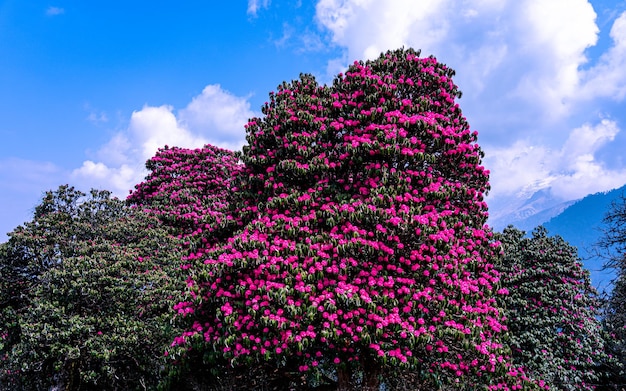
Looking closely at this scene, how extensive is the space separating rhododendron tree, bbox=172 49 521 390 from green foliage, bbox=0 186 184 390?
3.95 metres

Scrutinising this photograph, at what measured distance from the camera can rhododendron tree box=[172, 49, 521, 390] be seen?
9.90m

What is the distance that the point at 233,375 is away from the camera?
12.9 m

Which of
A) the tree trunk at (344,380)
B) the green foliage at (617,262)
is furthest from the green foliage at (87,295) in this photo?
the green foliage at (617,262)

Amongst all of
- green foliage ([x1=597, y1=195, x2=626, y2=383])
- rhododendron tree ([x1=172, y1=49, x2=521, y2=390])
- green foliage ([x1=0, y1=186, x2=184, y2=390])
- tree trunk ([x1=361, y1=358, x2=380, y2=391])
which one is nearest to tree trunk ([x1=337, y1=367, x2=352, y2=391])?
rhododendron tree ([x1=172, y1=49, x2=521, y2=390])

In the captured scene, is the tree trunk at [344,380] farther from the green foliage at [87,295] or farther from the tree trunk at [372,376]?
the green foliage at [87,295]

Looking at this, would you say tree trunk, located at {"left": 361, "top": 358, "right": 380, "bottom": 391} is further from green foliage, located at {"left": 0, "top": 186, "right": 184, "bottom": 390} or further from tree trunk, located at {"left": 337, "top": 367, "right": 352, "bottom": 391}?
green foliage, located at {"left": 0, "top": 186, "right": 184, "bottom": 390}

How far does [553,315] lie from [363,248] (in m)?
13.7

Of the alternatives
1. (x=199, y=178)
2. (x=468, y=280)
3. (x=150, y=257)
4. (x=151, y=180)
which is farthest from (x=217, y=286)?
(x=151, y=180)

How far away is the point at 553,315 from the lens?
19234 millimetres

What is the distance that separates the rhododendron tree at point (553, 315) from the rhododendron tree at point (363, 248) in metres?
8.00

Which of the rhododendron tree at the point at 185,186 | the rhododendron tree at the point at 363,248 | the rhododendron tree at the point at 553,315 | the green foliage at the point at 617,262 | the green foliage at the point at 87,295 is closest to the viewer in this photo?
the rhododendron tree at the point at 363,248

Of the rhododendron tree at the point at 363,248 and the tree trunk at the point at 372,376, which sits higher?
the rhododendron tree at the point at 363,248

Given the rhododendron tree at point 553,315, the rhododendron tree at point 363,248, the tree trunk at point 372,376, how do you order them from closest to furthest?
the rhododendron tree at point 363,248 < the tree trunk at point 372,376 < the rhododendron tree at point 553,315

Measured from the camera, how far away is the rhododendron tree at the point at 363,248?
990cm
